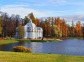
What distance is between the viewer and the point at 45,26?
501 feet

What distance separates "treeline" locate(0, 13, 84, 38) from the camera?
457 ft

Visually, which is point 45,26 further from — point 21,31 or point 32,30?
point 21,31

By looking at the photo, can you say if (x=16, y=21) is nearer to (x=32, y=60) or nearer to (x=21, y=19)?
(x=21, y=19)

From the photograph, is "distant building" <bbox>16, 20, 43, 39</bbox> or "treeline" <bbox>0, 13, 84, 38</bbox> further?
"distant building" <bbox>16, 20, 43, 39</bbox>

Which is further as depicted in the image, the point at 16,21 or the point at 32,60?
the point at 16,21

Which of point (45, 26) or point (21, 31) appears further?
point (45, 26)

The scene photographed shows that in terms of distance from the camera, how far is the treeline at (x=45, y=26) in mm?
139375

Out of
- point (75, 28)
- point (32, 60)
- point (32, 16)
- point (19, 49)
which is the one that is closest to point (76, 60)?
point (32, 60)

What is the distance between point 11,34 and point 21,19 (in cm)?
1327

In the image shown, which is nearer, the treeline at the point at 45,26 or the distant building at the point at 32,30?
the treeline at the point at 45,26

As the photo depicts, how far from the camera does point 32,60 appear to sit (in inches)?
821

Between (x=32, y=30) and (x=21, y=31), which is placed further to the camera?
(x=32, y=30)

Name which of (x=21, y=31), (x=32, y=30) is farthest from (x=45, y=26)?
(x=21, y=31)

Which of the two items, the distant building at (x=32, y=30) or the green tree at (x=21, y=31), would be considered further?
the distant building at (x=32, y=30)
